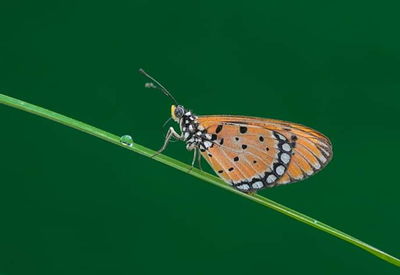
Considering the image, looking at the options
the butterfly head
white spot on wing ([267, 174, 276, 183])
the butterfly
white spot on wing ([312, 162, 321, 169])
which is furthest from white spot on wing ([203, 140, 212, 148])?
white spot on wing ([312, 162, 321, 169])

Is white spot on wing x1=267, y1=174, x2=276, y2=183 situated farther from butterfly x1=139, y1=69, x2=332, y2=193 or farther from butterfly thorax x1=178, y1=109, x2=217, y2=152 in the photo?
butterfly thorax x1=178, y1=109, x2=217, y2=152

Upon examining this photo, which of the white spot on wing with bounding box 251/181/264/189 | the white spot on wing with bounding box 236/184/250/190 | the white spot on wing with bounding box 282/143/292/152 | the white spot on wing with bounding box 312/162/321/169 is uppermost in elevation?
the white spot on wing with bounding box 282/143/292/152

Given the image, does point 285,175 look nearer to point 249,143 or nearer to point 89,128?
point 249,143

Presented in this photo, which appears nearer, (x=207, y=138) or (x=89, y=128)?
(x=89, y=128)

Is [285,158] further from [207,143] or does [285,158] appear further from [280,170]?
[207,143]

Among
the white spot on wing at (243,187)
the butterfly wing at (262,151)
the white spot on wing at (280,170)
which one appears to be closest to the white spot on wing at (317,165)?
the butterfly wing at (262,151)

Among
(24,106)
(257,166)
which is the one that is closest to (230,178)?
(257,166)
